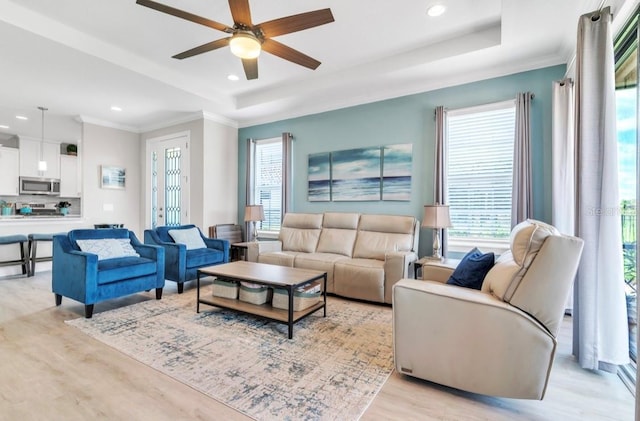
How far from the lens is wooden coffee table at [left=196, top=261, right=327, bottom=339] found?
8.11ft

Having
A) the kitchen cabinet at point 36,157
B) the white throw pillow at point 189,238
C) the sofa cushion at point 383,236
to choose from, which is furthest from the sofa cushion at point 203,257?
the kitchen cabinet at point 36,157

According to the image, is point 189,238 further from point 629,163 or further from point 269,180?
point 629,163

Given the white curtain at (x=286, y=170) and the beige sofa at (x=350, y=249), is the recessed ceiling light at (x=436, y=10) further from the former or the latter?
the white curtain at (x=286, y=170)

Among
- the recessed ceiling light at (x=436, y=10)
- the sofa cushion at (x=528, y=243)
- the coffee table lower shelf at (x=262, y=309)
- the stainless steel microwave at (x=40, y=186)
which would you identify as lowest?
the coffee table lower shelf at (x=262, y=309)

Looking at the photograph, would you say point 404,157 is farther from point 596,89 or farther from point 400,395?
point 400,395

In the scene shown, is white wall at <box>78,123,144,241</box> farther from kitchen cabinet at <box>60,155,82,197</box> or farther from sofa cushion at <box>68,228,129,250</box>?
sofa cushion at <box>68,228,129,250</box>

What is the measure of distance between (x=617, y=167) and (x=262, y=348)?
2.75m

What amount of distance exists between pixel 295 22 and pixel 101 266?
2.89 m

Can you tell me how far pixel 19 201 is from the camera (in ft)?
22.9

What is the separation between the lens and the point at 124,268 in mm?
3102

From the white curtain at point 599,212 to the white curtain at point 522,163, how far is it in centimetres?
116

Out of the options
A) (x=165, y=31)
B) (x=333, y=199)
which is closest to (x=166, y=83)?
(x=165, y=31)

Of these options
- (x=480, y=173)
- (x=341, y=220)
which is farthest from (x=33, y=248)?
(x=480, y=173)

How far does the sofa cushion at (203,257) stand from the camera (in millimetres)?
3866
